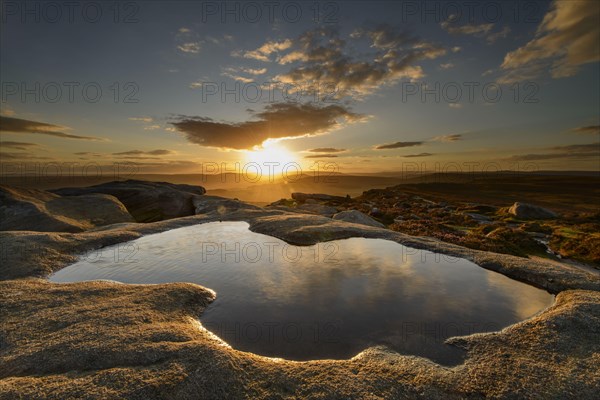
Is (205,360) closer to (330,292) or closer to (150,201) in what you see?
(330,292)

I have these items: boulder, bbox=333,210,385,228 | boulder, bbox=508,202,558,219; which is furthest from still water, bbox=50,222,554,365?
boulder, bbox=508,202,558,219

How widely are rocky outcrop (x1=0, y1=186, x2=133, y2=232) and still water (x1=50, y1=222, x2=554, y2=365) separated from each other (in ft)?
79.3

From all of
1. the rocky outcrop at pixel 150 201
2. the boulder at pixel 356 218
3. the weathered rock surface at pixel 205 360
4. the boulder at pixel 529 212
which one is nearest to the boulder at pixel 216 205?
the rocky outcrop at pixel 150 201

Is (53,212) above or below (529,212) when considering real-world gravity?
above

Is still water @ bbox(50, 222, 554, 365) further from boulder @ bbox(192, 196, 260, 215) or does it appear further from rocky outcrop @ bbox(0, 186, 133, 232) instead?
boulder @ bbox(192, 196, 260, 215)

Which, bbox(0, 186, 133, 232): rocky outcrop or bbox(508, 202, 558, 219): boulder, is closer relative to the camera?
bbox(0, 186, 133, 232): rocky outcrop

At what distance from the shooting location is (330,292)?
16.8 m

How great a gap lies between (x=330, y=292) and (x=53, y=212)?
5279 cm

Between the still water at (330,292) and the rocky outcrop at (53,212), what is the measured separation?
24.2 metres

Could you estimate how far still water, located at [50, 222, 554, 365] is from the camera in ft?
39.8

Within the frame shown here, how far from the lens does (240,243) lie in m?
28.7

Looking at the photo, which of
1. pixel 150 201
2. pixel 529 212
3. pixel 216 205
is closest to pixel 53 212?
pixel 216 205

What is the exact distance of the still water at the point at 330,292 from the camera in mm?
12117

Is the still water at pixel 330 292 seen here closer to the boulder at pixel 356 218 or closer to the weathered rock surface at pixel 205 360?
the weathered rock surface at pixel 205 360
